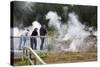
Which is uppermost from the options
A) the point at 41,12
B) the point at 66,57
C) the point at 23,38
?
the point at 41,12

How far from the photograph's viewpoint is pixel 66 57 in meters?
2.56

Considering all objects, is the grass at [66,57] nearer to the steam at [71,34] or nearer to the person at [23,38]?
the steam at [71,34]

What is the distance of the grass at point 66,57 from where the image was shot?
2475mm

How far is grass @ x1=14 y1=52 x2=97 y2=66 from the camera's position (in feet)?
8.12

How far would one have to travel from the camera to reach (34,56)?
2432 mm

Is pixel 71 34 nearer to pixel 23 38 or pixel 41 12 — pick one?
pixel 41 12

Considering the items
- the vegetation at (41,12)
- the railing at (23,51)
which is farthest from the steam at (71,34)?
the railing at (23,51)

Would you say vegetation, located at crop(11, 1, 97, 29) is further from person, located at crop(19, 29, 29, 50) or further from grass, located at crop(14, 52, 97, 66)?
grass, located at crop(14, 52, 97, 66)

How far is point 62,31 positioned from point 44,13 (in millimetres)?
337

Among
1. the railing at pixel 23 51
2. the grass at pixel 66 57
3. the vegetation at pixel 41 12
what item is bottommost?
the grass at pixel 66 57

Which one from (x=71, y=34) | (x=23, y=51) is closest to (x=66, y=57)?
(x=71, y=34)

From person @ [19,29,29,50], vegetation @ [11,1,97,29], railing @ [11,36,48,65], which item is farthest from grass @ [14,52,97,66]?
vegetation @ [11,1,97,29]
